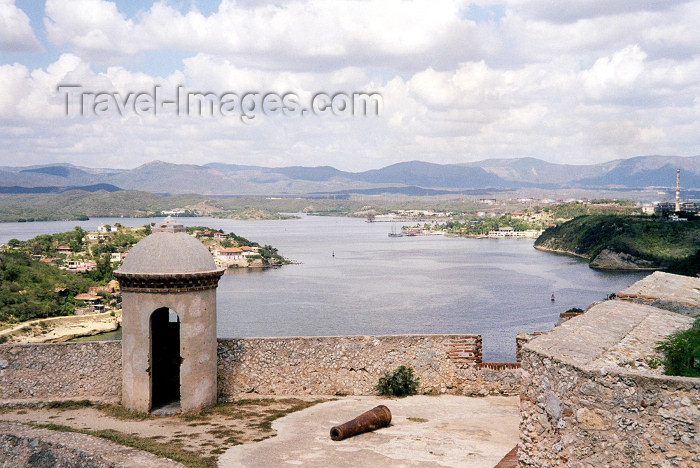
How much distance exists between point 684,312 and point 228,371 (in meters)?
6.99

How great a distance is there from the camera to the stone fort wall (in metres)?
11.0

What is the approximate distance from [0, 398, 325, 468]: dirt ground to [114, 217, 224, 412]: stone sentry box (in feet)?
1.17

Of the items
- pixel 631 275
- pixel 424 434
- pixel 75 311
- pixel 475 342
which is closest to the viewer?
pixel 424 434

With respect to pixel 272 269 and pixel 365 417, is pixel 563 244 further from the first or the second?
pixel 365 417

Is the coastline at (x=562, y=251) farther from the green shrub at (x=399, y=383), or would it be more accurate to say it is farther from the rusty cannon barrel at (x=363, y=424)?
the rusty cannon barrel at (x=363, y=424)

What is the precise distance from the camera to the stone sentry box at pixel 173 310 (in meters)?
10.4

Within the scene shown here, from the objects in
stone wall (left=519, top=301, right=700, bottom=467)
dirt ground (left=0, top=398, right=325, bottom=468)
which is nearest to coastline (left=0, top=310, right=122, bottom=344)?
dirt ground (left=0, top=398, right=325, bottom=468)

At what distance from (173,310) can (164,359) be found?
1738mm

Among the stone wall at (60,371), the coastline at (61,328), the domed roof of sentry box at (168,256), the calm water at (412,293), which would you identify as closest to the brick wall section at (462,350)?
the domed roof of sentry box at (168,256)

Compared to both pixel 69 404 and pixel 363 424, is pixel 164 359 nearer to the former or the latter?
pixel 69 404

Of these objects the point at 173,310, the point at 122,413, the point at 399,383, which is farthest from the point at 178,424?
the point at 399,383

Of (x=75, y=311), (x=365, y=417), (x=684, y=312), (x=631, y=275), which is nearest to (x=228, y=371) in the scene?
(x=365, y=417)

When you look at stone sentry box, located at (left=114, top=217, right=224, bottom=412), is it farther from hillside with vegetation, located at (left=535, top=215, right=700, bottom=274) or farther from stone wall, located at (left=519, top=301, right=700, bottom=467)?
hillside with vegetation, located at (left=535, top=215, right=700, bottom=274)

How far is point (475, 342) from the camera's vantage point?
434 inches
